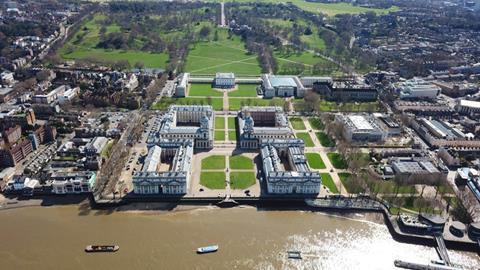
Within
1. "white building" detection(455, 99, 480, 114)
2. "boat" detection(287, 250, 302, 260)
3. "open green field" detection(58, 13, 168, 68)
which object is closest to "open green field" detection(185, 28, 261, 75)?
"open green field" detection(58, 13, 168, 68)

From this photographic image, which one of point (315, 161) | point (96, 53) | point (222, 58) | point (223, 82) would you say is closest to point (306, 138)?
point (315, 161)

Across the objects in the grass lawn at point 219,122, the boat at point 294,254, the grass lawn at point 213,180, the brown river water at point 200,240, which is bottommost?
the brown river water at point 200,240

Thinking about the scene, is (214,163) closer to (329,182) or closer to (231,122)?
(231,122)

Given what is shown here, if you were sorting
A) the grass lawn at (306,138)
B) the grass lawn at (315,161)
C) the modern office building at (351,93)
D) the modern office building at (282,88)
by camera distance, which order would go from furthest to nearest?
the modern office building at (282,88), the modern office building at (351,93), the grass lawn at (306,138), the grass lawn at (315,161)

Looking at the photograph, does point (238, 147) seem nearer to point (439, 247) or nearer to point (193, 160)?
point (193, 160)

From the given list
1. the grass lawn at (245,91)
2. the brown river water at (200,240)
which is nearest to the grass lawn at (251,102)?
the grass lawn at (245,91)

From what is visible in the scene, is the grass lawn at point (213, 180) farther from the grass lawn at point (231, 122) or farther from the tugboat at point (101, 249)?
the grass lawn at point (231, 122)

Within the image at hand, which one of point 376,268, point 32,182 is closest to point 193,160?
point 32,182
